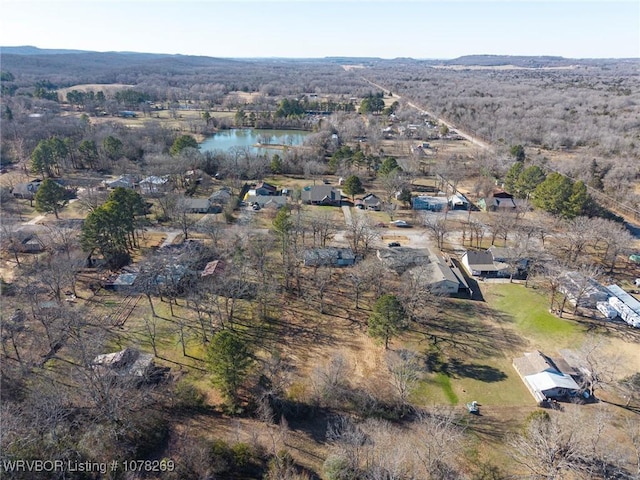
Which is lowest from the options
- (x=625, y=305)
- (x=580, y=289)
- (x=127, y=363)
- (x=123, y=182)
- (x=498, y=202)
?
(x=127, y=363)

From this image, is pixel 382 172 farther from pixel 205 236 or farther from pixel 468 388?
pixel 468 388

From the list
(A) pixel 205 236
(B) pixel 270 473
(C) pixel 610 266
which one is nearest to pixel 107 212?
(A) pixel 205 236

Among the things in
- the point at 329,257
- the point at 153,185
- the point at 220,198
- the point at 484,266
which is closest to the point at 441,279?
the point at 484,266

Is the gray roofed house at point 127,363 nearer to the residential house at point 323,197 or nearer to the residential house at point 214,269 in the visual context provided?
the residential house at point 214,269

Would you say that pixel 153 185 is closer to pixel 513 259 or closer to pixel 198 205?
pixel 198 205

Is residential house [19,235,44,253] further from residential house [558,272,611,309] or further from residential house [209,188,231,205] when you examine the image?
residential house [558,272,611,309]
